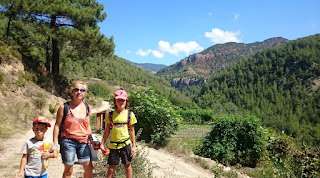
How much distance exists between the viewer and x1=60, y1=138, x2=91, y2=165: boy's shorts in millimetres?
2816

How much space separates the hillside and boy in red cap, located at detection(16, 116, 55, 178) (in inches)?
2809

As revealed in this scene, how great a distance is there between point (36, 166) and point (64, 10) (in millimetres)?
12192

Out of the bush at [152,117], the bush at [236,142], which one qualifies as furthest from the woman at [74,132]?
the bush at [236,142]

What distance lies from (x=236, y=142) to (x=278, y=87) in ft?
402

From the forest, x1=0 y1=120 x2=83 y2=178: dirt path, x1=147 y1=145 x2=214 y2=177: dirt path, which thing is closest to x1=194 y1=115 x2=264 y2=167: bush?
the forest

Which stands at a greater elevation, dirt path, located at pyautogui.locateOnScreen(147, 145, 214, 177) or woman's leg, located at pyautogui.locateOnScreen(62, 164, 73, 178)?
woman's leg, located at pyautogui.locateOnScreen(62, 164, 73, 178)

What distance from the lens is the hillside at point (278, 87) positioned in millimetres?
85500

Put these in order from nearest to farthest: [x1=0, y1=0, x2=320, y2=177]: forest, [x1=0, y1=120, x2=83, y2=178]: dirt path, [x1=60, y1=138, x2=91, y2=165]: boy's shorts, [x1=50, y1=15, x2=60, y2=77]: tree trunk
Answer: [x1=60, y1=138, x2=91, y2=165]: boy's shorts
[x1=0, y1=120, x2=83, y2=178]: dirt path
[x1=0, y1=0, x2=320, y2=177]: forest
[x1=50, y1=15, x2=60, y2=77]: tree trunk

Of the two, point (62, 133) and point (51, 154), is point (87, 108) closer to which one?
point (62, 133)

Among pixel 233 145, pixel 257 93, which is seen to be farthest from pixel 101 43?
pixel 257 93

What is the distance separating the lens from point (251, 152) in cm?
808

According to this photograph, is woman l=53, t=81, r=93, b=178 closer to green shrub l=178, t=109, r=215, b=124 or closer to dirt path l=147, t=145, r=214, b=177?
dirt path l=147, t=145, r=214, b=177

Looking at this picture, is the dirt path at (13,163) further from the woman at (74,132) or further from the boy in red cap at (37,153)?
the boy in red cap at (37,153)

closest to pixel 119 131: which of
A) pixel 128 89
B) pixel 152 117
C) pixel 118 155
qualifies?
pixel 118 155
